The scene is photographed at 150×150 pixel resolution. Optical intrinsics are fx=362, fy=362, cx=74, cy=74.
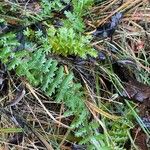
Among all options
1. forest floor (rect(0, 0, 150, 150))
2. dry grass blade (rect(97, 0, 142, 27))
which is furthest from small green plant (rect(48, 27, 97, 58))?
dry grass blade (rect(97, 0, 142, 27))

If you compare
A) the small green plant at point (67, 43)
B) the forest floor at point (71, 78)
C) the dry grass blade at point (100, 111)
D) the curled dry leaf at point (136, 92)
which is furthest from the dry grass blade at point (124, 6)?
the dry grass blade at point (100, 111)

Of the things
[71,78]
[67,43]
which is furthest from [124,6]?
[71,78]

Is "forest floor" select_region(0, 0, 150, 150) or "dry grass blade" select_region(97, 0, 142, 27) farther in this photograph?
"dry grass blade" select_region(97, 0, 142, 27)

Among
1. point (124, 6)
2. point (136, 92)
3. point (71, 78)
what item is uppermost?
point (124, 6)

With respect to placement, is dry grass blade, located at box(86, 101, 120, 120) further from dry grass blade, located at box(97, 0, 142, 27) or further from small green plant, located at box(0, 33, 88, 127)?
dry grass blade, located at box(97, 0, 142, 27)

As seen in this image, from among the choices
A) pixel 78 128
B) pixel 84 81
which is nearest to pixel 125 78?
pixel 84 81

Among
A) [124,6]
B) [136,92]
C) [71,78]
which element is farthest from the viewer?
[124,6]

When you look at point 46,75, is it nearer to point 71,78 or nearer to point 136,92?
point 71,78

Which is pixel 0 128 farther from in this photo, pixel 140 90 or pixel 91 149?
pixel 140 90
